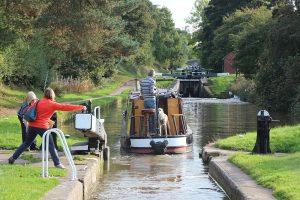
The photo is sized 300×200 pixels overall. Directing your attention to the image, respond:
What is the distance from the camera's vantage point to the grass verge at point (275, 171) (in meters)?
10.8

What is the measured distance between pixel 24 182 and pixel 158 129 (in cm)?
1007

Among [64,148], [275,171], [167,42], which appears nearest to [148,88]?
[275,171]

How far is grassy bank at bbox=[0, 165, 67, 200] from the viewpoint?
33.3 ft

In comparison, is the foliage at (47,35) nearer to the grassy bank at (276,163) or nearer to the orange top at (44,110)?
the grassy bank at (276,163)

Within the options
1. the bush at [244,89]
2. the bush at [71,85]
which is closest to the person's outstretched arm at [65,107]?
the bush at [71,85]

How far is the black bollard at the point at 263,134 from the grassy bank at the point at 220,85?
52560 millimetres

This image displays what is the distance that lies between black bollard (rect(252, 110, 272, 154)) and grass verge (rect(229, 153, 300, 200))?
639 millimetres

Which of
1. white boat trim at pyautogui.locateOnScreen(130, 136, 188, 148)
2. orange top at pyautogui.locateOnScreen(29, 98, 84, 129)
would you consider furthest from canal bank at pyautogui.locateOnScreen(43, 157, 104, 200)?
white boat trim at pyautogui.locateOnScreen(130, 136, 188, 148)

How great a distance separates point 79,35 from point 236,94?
32967 mm

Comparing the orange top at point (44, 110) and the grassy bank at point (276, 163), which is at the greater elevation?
the orange top at point (44, 110)

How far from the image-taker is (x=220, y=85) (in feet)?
252

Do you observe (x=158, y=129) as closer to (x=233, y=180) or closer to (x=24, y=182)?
(x=233, y=180)

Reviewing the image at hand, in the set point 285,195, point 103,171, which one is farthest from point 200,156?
point 285,195

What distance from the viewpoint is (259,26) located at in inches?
2509
